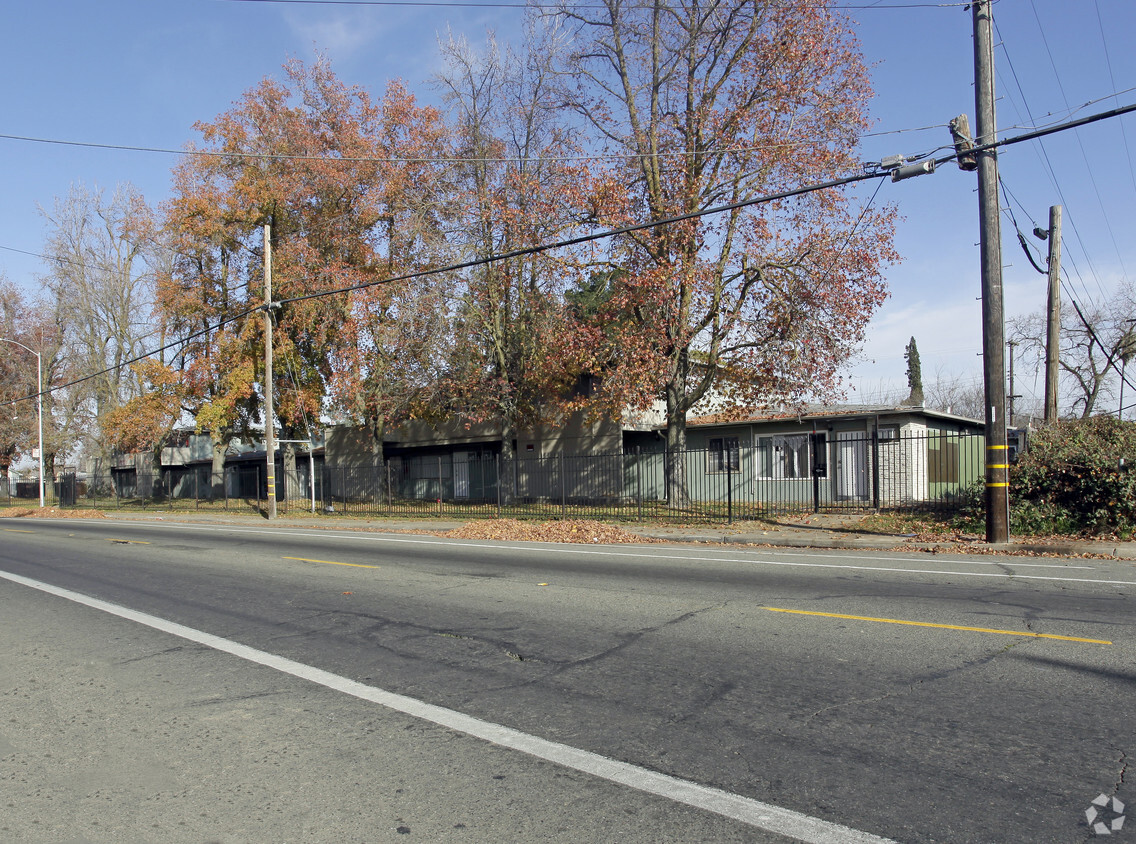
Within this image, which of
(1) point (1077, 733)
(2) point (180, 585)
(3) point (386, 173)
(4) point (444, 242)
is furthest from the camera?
(3) point (386, 173)

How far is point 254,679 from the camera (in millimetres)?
6082

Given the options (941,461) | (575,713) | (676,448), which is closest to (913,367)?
(941,461)

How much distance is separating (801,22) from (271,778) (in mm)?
23309

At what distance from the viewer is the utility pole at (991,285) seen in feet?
47.3

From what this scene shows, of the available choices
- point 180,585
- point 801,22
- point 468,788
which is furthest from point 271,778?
point 801,22

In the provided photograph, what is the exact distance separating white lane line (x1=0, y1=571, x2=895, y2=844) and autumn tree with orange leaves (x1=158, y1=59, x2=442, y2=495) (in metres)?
24.7

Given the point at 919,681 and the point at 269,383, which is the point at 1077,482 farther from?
the point at 269,383

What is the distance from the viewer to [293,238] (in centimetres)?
3306

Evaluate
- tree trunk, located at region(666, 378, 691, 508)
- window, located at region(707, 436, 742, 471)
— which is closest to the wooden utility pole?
tree trunk, located at region(666, 378, 691, 508)

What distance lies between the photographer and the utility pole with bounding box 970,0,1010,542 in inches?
567

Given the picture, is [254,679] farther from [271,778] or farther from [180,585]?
[180,585]

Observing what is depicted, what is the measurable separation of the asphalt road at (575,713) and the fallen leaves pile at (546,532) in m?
8.07

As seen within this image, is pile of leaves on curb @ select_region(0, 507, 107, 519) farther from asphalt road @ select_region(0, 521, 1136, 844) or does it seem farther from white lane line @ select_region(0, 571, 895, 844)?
white lane line @ select_region(0, 571, 895, 844)

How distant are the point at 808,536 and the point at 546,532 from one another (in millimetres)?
6050
